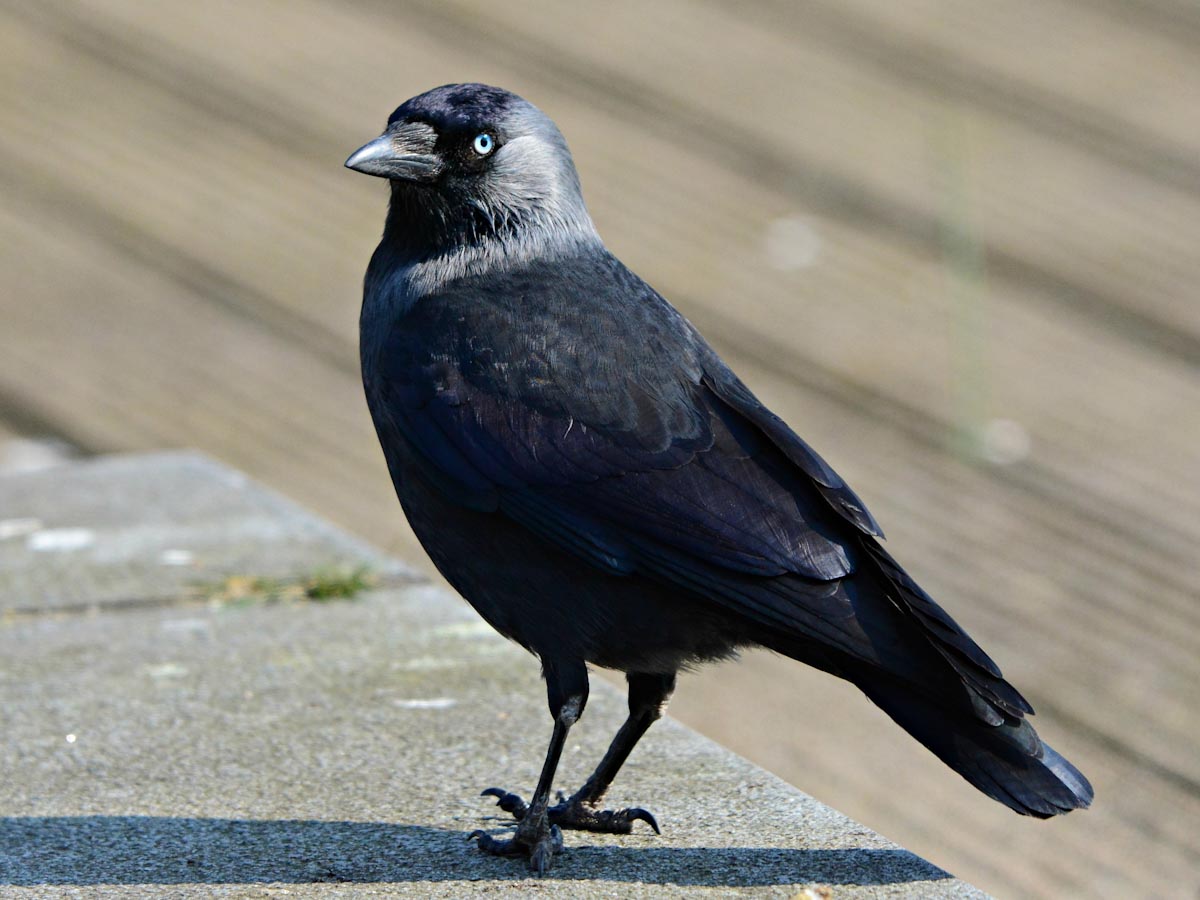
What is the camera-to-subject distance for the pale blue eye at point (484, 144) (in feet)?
10.0

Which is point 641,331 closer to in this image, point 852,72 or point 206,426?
point 206,426

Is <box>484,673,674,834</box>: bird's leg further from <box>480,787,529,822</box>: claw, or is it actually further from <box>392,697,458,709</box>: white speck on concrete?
<box>392,697,458,709</box>: white speck on concrete

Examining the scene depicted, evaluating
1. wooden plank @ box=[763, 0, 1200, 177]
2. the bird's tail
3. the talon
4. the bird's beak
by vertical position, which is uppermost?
wooden plank @ box=[763, 0, 1200, 177]

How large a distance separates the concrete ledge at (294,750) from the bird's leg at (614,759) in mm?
35

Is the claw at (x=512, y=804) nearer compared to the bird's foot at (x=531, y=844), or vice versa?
the bird's foot at (x=531, y=844)

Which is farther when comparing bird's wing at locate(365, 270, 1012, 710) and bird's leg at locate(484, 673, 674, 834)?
bird's leg at locate(484, 673, 674, 834)

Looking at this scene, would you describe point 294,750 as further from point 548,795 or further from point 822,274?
point 822,274

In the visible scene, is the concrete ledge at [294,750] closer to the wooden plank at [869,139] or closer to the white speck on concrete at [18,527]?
the white speck on concrete at [18,527]

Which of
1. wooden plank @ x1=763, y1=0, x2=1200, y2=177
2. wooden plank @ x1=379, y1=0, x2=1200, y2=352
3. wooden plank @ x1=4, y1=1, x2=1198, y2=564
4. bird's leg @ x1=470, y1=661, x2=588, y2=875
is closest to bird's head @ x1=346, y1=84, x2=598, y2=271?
bird's leg @ x1=470, y1=661, x2=588, y2=875

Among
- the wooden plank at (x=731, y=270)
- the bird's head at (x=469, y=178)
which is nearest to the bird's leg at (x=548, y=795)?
the bird's head at (x=469, y=178)

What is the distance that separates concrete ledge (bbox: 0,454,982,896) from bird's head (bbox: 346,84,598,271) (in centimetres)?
85

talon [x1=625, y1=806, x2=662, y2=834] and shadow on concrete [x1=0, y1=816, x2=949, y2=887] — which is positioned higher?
talon [x1=625, y1=806, x2=662, y2=834]

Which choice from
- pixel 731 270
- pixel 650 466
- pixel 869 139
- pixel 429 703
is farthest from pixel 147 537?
pixel 869 139

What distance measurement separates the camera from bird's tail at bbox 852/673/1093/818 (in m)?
2.51
